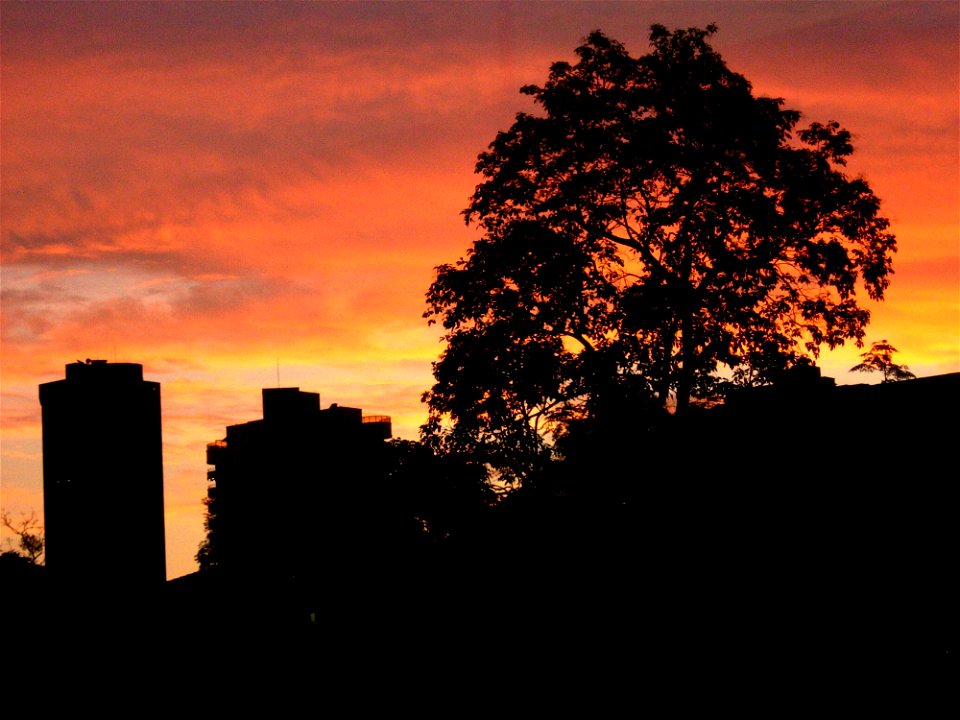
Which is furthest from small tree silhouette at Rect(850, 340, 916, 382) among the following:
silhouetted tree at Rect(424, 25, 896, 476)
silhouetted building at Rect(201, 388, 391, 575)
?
silhouetted building at Rect(201, 388, 391, 575)

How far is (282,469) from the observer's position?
125 meters

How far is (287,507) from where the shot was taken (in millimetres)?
110312

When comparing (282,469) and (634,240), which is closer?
(634,240)

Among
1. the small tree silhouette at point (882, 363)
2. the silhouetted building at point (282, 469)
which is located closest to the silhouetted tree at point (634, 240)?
the small tree silhouette at point (882, 363)

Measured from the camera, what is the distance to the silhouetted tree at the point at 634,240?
3238 centimetres

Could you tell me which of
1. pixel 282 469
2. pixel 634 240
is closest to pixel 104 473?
pixel 282 469

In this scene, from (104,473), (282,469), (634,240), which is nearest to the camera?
(634,240)

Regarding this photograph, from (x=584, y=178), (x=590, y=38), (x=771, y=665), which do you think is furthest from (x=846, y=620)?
(x=590, y=38)

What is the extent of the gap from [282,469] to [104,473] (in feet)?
132

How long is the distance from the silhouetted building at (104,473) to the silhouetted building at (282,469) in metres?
8.39

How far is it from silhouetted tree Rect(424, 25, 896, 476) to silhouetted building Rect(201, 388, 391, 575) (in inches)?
2094

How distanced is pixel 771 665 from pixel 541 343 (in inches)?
432

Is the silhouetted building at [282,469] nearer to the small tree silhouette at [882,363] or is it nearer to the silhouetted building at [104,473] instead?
the silhouetted building at [104,473]

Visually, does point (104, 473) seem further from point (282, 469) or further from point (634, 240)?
point (634, 240)
